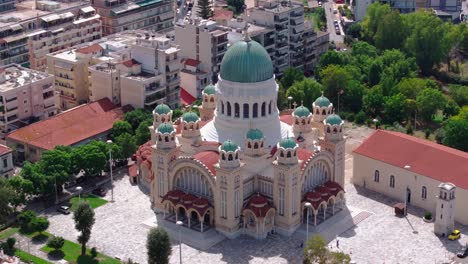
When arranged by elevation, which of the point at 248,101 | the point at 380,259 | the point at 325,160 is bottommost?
the point at 380,259

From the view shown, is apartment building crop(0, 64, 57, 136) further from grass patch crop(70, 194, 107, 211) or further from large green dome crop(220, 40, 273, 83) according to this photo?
large green dome crop(220, 40, 273, 83)

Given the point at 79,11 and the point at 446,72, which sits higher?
the point at 79,11

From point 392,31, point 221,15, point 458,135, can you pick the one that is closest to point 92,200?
point 458,135

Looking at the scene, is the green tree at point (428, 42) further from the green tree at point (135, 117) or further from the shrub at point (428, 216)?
the shrub at point (428, 216)

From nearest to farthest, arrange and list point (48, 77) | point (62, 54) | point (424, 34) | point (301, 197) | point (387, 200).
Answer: point (301, 197) → point (387, 200) → point (48, 77) → point (62, 54) → point (424, 34)

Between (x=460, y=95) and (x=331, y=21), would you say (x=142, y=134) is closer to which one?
(x=460, y=95)

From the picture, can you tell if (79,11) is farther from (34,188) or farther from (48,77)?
(34,188)

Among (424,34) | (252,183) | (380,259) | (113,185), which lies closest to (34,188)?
(113,185)
